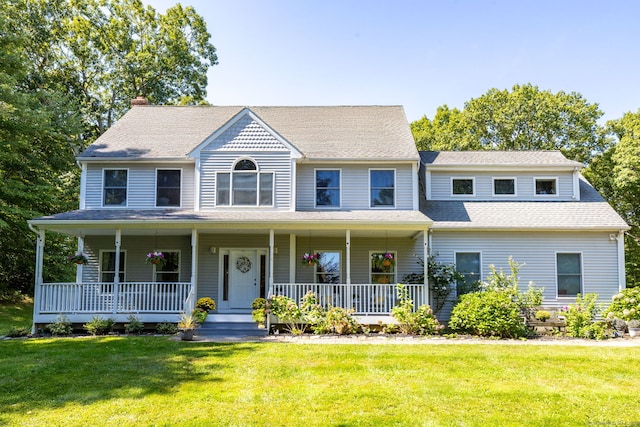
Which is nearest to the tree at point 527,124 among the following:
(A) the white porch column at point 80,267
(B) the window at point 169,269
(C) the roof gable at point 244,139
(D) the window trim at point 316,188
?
(D) the window trim at point 316,188

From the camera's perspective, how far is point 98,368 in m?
8.07

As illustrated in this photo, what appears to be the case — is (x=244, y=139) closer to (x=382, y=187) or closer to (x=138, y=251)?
(x=382, y=187)

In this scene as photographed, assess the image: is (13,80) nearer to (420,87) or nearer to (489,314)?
(420,87)

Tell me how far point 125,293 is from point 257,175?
17.0 ft

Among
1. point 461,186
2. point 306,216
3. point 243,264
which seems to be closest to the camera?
point 306,216

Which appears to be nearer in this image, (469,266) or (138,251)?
(469,266)

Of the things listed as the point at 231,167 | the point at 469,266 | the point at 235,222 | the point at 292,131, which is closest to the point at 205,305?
the point at 235,222

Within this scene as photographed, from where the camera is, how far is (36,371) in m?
7.86

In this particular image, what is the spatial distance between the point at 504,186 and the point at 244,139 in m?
9.40

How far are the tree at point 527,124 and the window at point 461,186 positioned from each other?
12.3 m

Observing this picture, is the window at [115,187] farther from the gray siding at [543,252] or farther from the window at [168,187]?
the gray siding at [543,252]

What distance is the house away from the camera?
14430mm

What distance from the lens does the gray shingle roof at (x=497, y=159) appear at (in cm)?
1636

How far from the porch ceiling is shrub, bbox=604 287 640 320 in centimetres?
559
